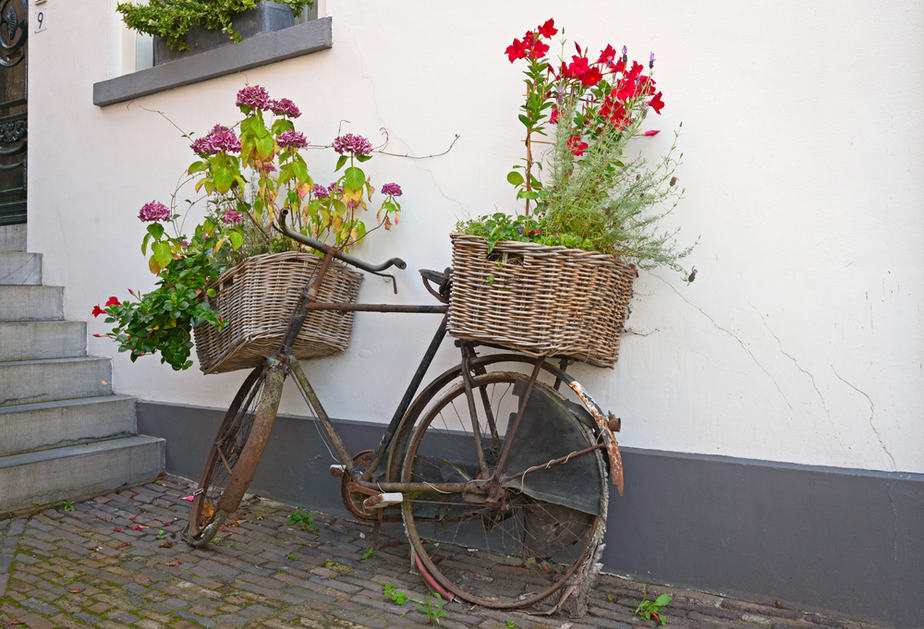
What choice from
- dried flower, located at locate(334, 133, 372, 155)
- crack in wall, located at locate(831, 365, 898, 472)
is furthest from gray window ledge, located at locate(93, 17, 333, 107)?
crack in wall, located at locate(831, 365, 898, 472)

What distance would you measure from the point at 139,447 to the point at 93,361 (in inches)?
28.7

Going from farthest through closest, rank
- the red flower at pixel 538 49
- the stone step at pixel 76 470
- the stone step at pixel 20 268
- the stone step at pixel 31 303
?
the stone step at pixel 20 268, the stone step at pixel 31 303, the stone step at pixel 76 470, the red flower at pixel 538 49

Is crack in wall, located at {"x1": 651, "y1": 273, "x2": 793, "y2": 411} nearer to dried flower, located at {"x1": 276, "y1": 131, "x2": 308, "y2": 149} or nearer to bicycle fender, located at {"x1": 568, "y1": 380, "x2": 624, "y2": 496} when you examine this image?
bicycle fender, located at {"x1": 568, "y1": 380, "x2": 624, "y2": 496}

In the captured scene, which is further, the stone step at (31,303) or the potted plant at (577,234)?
the stone step at (31,303)

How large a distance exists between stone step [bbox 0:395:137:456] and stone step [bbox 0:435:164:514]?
7 centimetres

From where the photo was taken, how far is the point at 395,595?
9.55 ft

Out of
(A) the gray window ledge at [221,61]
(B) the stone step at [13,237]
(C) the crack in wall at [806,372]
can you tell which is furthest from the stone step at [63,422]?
(C) the crack in wall at [806,372]

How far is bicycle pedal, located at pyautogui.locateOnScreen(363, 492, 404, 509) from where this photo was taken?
9.89ft

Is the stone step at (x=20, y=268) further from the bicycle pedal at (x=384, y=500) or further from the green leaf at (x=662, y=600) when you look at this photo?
the green leaf at (x=662, y=600)

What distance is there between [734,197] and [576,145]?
0.64 meters

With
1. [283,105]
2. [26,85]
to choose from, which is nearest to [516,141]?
[283,105]

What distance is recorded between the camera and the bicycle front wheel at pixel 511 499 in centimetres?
282

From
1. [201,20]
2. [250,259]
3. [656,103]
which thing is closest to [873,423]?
[656,103]

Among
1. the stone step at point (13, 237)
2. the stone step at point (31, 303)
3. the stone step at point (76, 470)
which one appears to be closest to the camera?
the stone step at point (76, 470)
